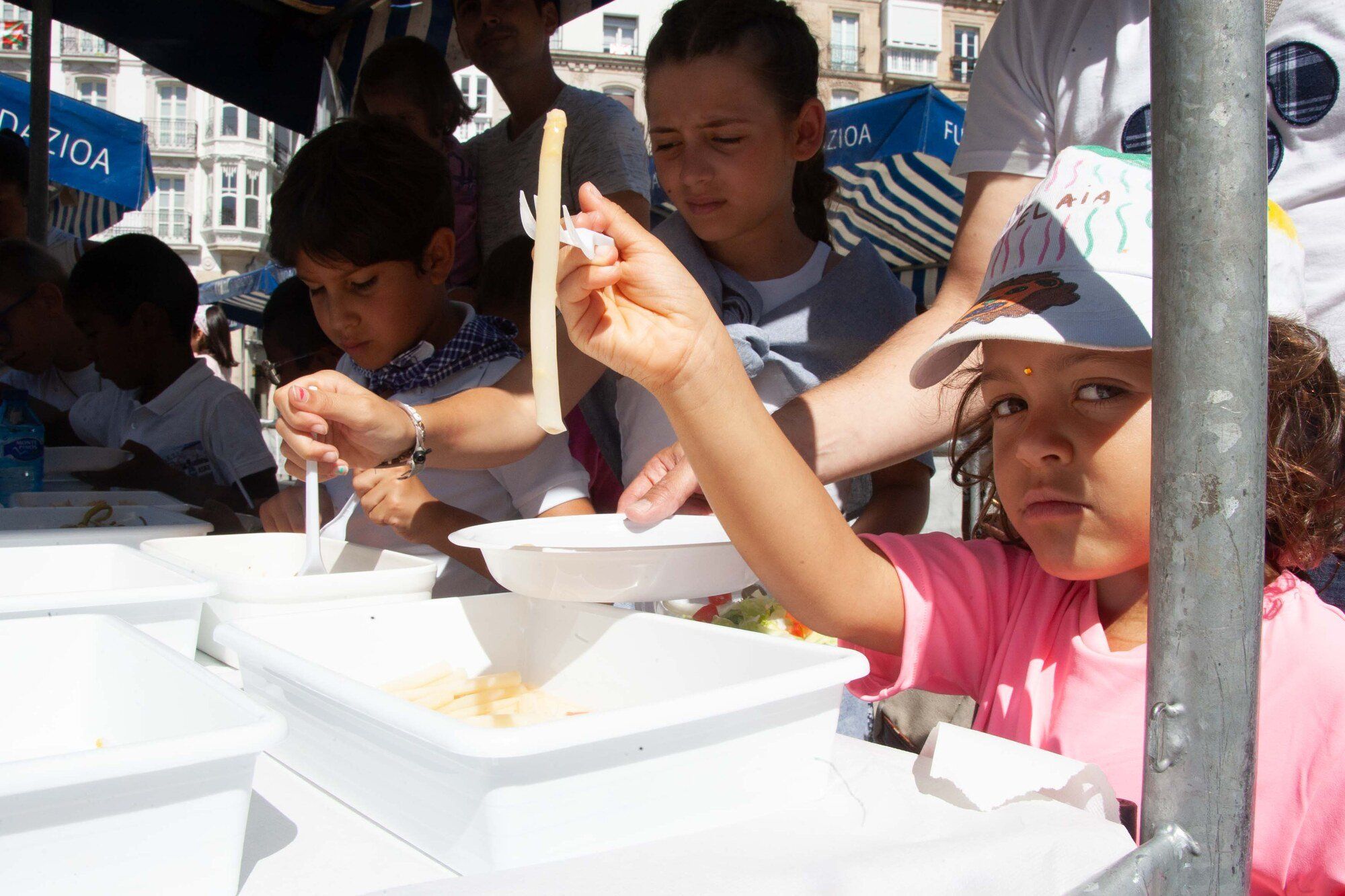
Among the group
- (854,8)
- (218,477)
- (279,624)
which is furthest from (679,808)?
(854,8)

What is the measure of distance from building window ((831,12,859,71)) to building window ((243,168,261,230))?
21793 millimetres

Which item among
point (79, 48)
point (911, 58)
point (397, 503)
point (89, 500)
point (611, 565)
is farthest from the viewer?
point (911, 58)

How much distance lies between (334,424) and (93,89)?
39475 mm

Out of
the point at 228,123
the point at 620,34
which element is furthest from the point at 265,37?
the point at 228,123

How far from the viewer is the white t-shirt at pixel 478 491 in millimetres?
1949

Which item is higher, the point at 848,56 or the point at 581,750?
the point at 848,56

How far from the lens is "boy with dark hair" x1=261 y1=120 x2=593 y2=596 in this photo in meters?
1.97

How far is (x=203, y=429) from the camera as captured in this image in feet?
11.3

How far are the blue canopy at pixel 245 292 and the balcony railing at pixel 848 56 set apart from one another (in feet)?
85.9

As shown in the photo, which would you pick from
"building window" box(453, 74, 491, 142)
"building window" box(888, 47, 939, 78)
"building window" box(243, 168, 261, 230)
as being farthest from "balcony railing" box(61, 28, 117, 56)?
"building window" box(888, 47, 939, 78)

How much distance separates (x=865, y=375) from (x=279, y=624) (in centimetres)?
89

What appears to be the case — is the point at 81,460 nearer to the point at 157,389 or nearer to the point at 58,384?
the point at 157,389

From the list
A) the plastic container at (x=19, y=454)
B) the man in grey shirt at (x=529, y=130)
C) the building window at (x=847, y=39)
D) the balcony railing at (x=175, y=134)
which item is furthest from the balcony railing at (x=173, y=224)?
the plastic container at (x=19, y=454)

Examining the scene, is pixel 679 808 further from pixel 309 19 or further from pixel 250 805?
pixel 309 19
